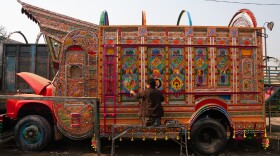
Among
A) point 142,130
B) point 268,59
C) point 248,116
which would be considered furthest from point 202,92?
point 268,59

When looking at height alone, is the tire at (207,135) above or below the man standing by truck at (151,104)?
below

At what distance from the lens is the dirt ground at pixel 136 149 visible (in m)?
6.03

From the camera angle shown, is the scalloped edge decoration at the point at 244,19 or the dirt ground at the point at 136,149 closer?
the dirt ground at the point at 136,149

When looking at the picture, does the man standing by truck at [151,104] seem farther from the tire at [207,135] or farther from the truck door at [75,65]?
the truck door at [75,65]

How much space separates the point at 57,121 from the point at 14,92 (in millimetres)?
3484

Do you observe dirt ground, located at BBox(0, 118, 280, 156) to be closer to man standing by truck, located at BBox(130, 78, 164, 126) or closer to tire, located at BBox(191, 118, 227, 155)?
tire, located at BBox(191, 118, 227, 155)

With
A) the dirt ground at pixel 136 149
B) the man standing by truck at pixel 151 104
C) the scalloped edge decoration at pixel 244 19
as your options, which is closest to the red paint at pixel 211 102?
the man standing by truck at pixel 151 104

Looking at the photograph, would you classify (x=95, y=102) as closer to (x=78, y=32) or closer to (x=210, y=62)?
(x=78, y=32)

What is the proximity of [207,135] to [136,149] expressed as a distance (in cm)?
186

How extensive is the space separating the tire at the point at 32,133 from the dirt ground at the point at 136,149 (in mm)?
179

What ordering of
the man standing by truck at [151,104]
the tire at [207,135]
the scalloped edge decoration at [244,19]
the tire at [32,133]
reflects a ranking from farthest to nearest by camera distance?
the scalloped edge decoration at [244,19] → the tire at [32,133] → the tire at [207,135] → the man standing by truck at [151,104]

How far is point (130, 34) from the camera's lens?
585 centimetres

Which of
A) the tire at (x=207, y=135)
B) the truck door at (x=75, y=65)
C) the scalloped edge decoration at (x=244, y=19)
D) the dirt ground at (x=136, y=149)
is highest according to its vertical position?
the scalloped edge decoration at (x=244, y=19)

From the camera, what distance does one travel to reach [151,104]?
5383mm
